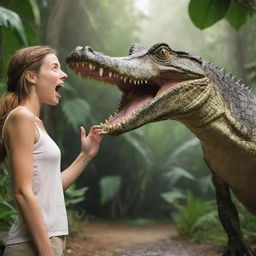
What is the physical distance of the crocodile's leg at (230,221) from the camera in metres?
3.18

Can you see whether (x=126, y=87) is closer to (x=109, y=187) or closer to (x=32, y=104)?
(x=32, y=104)

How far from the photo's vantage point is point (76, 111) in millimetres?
7297

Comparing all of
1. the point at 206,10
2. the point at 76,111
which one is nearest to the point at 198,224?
the point at 206,10

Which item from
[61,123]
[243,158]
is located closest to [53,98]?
[243,158]

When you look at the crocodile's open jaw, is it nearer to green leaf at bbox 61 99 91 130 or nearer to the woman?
the woman

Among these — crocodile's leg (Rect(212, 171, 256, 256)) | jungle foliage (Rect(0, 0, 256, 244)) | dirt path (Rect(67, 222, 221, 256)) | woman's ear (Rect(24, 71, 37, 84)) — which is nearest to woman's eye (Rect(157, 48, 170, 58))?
woman's ear (Rect(24, 71, 37, 84))

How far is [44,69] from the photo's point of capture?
5.91 feet

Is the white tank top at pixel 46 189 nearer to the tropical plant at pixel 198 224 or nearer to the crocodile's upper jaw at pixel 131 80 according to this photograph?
the crocodile's upper jaw at pixel 131 80

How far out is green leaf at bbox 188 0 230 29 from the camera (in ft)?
12.7

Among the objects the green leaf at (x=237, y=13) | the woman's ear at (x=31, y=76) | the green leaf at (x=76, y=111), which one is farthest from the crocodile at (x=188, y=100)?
the green leaf at (x=76, y=111)

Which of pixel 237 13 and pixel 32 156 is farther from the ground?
pixel 237 13

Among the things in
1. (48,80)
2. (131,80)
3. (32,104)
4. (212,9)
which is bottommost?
(32,104)

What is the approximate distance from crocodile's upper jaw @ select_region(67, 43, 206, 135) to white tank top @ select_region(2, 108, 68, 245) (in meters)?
0.48

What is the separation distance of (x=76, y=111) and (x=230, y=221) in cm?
453
